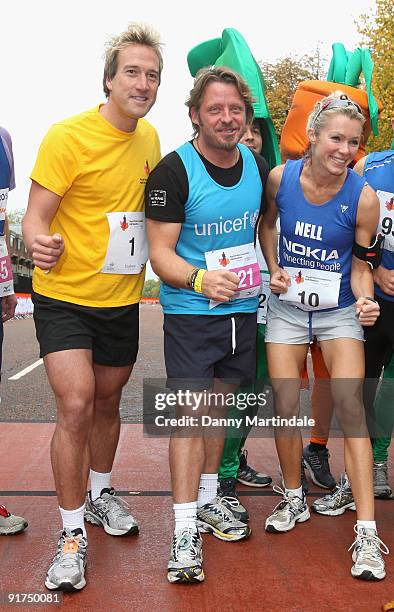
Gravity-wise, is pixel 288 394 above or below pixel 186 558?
above

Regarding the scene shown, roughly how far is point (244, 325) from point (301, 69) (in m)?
25.3

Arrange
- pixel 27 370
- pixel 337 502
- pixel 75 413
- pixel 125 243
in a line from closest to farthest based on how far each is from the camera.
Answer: pixel 75 413 → pixel 125 243 → pixel 337 502 → pixel 27 370

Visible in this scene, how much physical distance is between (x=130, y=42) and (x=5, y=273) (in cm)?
124

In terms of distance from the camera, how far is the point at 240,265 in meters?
3.80

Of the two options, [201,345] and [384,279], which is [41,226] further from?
[384,279]

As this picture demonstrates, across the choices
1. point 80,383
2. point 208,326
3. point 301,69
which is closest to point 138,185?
point 208,326

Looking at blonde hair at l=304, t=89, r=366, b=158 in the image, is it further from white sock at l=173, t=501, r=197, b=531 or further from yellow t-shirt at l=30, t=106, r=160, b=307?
white sock at l=173, t=501, r=197, b=531

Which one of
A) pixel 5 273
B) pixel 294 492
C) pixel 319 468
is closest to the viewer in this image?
pixel 5 273

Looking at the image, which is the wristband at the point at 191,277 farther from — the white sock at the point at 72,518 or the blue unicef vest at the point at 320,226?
the white sock at the point at 72,518

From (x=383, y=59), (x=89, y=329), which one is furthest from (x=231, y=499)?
(x=383, y=59)

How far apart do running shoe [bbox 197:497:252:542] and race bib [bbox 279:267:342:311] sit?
1.10 meters

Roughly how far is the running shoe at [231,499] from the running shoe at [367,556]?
66cm

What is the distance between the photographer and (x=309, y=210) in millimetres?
3887

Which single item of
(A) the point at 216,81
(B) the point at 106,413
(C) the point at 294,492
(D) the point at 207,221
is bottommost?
(C) the point at 294,492
